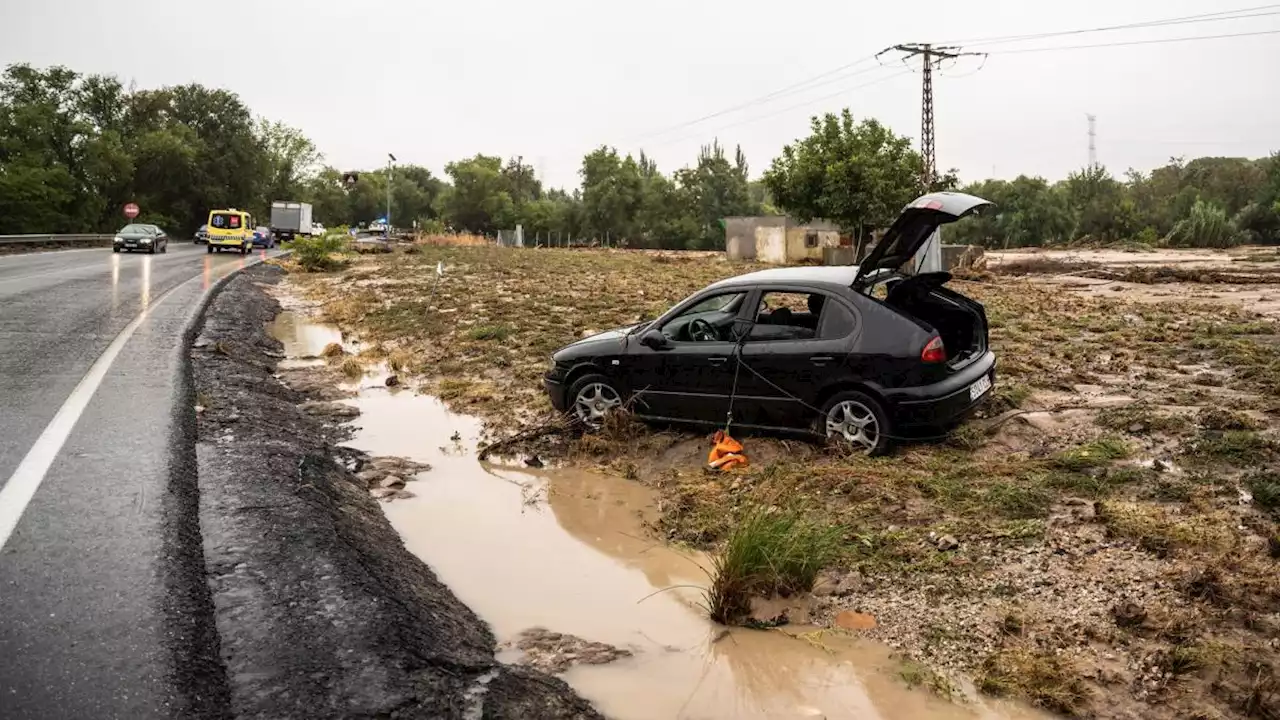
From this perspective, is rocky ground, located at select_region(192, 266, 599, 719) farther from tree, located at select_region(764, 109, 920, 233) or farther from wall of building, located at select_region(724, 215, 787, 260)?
wall of building, located at select_region(724, 215, 787, 260)

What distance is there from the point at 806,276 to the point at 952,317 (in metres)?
1.28

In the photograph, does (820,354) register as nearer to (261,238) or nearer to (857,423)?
(857,423)

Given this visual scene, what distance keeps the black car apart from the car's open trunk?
11mm

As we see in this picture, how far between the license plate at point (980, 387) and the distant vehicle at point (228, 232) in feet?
142

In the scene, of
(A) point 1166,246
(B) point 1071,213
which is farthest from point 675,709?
(B) point 1071,213

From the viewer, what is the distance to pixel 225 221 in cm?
4581

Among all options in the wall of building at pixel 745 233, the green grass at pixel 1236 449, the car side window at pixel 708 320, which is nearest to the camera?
the green grass at pixel 1236 449

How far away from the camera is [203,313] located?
16.8m

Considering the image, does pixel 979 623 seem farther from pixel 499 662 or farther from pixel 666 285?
pixel 666 285

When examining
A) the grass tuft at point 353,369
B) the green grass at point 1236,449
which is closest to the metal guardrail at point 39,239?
the grass tuft at point 353,369

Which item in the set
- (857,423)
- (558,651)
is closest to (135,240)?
(857,423)

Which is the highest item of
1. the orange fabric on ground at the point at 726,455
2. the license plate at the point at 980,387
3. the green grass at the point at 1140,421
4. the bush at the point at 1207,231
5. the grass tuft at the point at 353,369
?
the bush at the point at 1207,231

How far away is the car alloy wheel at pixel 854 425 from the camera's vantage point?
7559 millimetres

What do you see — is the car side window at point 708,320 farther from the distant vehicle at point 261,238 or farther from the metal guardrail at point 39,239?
the distant vehicle at point 261,238
